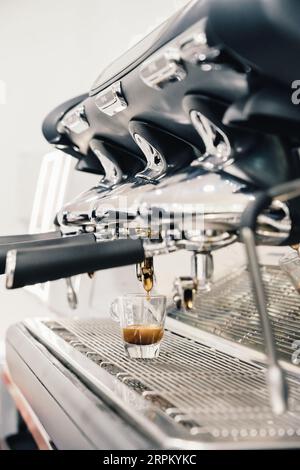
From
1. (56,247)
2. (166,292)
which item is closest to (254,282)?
(56,247)

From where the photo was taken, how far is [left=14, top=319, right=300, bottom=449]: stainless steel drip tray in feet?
1.99

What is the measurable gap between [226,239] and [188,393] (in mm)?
212

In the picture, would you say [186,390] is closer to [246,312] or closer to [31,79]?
[246,312]

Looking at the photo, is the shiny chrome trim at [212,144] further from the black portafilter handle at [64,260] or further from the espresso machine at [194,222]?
the black portafilter handle at [64,260]

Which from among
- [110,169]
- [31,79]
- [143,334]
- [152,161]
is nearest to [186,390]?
[143,334]

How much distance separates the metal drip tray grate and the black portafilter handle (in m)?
0.35

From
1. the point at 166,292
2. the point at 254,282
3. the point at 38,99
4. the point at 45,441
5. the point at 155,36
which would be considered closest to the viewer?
the point at 254,282

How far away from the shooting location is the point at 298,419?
662mm

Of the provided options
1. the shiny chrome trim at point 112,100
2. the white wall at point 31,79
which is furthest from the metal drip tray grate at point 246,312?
the white wall at point 31,79

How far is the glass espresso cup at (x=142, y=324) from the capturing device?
0.98 metres

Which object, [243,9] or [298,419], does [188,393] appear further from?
[243,9]

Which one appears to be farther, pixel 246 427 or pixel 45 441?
pixel 45 441

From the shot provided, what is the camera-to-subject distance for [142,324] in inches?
39.4

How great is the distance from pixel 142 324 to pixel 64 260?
35 cm
